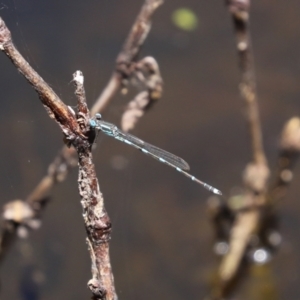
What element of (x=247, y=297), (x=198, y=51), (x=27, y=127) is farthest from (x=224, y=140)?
(x=27, y=127)

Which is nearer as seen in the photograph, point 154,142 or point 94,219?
point 94,219

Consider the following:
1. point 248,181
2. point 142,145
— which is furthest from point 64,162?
point 248,181

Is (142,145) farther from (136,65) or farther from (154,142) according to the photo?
(154,142)

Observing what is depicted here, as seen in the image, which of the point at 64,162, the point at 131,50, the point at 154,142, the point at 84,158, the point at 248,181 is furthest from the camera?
the point at 154,142

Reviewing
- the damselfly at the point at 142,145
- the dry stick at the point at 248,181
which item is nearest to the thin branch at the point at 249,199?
the dry stick at the point at 248,181

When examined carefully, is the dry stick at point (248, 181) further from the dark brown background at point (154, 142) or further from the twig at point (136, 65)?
the twig at point (136, 65)

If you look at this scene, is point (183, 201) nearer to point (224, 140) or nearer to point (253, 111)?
point (224, 140)
